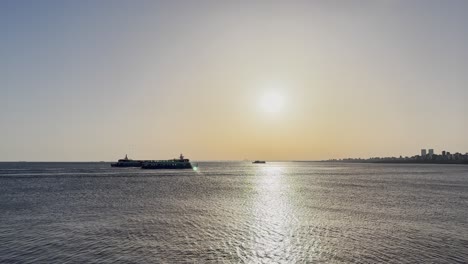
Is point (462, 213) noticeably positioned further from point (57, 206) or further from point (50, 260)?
point (57, 206)

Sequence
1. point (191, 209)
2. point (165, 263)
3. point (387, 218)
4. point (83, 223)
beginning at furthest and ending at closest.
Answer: point (191, 209), point (387, 218), point (83, 223), point (165, 263)

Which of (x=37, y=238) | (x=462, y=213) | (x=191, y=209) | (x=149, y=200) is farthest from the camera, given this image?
(x=149, y=200)

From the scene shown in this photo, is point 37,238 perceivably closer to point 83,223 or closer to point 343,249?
point 83,223

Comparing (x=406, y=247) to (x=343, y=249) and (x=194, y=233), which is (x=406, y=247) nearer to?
(x=343, y=249)

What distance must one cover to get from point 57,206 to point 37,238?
23.5 metres

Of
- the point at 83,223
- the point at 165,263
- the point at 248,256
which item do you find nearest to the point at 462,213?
the point at 248,256

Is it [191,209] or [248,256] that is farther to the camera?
[191,209]

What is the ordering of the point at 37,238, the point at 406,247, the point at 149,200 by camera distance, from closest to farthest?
1. the point at 406,247
2. the point at 37,238
3. the point at 149,200

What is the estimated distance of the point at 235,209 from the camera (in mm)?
52062

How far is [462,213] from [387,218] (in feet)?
37.7

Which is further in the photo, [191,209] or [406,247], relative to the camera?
[191,209]

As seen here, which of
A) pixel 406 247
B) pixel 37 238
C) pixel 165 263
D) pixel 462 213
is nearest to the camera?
pixel 165 263

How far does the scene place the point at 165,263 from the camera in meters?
24.6

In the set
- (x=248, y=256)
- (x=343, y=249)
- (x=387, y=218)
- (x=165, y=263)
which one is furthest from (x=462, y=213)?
(x=165, y=263)
